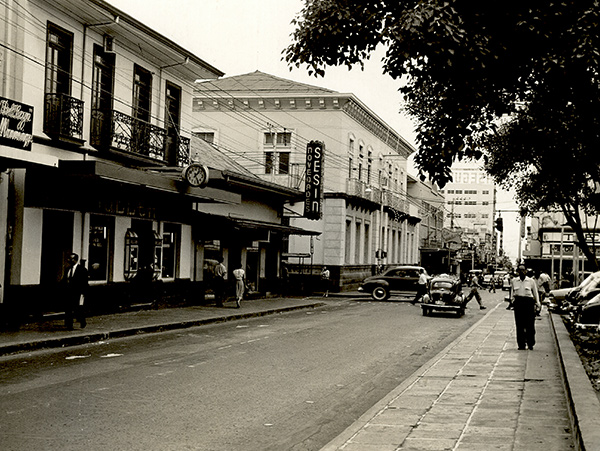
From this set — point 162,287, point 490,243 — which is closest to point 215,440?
point 162,287

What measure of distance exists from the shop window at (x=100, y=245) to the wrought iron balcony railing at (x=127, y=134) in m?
2.07

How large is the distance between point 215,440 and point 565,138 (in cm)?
1083

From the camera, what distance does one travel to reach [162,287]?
24688 millimetres

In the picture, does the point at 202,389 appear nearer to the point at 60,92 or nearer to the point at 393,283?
the point at 60,92

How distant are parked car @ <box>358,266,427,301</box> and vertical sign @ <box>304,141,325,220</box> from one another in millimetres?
4381

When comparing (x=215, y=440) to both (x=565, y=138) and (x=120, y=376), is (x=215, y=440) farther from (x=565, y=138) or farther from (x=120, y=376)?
(x=565, y=138)

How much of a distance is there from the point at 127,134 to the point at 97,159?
1286 millimetres

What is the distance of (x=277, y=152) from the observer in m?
43.9

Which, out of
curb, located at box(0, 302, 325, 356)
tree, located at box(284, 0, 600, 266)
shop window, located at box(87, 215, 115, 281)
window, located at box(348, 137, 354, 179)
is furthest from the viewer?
window, located at box(348, 137, 354, 179)

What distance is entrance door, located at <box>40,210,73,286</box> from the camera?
19016 millimetres

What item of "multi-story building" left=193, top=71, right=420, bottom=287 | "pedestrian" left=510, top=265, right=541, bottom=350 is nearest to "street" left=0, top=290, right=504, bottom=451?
"pedestrian" left=510, top=265, right=541, bottom=350

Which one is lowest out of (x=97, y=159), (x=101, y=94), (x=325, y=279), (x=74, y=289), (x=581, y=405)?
(x=581, y=405)

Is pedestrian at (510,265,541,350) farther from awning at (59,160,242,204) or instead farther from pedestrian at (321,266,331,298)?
pedestrian at (321,266,331,298)

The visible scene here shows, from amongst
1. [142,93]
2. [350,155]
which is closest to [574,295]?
[142,93]
